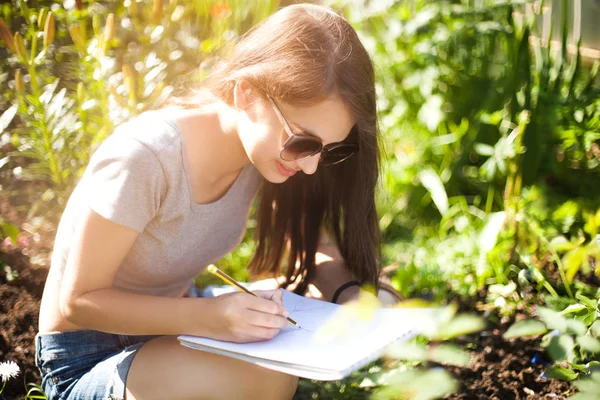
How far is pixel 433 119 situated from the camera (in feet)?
10.4

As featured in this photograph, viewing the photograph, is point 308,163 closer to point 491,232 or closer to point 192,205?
point 192,205

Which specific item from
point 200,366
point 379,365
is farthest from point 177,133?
point 379,365

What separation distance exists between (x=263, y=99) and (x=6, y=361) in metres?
1.17

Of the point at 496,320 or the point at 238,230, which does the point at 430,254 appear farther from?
the point at 238,230

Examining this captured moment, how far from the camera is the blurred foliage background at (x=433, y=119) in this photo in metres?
2.41

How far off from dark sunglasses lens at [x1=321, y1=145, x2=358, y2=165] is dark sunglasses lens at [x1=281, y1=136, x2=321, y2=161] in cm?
10

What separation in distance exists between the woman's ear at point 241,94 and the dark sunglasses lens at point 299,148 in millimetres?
→ 185

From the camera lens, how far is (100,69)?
95.8 inches

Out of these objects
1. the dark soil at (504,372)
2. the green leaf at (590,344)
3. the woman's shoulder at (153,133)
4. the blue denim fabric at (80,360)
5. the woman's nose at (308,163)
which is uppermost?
the woman's shoulder at (153,133)

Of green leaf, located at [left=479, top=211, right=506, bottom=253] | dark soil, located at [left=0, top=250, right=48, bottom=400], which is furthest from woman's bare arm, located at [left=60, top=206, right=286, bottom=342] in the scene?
green leaf, located at [left=479, top=211, right=506, bottom=253]

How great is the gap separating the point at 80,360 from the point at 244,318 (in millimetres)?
565

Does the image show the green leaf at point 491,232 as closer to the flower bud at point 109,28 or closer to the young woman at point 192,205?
the young woman at point 192,205

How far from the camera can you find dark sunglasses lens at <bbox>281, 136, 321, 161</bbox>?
168 centimetres

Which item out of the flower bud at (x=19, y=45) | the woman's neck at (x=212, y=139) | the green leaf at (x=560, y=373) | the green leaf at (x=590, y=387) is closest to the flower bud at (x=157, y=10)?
the flower bud at (x=19, y=45)
